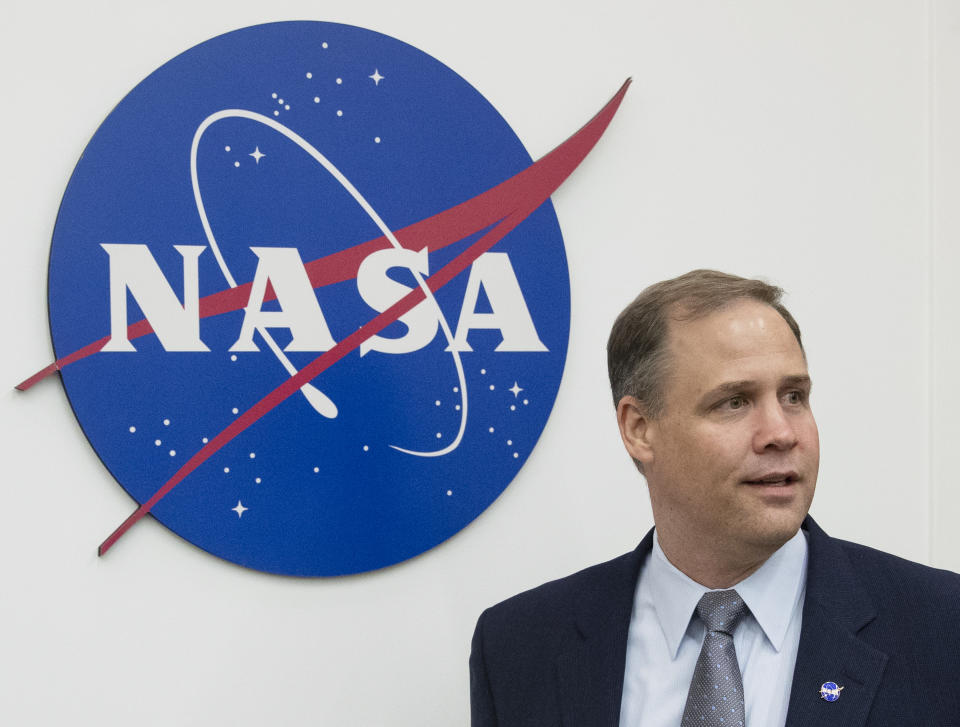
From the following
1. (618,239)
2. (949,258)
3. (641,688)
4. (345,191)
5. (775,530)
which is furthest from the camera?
(949,258)

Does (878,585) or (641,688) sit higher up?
(878,585)

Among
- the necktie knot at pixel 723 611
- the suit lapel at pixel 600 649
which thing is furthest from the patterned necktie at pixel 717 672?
the suit lapel at pixel 600 649

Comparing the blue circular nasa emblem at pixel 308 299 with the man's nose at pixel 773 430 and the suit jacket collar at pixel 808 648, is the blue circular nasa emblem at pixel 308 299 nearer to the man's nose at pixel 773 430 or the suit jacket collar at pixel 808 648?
the suit jacket collar at pixel 808 648

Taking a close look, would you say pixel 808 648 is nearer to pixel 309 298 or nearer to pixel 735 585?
pixel 735 585

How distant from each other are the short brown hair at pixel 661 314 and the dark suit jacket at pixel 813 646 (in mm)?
254

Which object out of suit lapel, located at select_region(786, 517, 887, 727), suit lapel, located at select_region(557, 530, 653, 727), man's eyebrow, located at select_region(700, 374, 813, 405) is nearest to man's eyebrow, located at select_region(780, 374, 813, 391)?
man's eyebrow, located at select_region(700, 374, 813, 405)

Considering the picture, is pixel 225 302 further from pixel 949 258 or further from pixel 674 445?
pixel 949 258

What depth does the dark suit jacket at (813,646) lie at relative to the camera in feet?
4.50

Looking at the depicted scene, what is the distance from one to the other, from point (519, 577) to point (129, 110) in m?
0.97

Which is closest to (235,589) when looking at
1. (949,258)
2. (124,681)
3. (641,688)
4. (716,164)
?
(124,681)

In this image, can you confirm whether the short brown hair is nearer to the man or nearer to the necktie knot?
the man

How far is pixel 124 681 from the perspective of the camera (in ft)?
5.61

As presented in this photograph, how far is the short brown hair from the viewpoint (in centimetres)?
152

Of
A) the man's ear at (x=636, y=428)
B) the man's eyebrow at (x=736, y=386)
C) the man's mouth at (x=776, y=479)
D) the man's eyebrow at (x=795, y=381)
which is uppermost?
the man's eyebrow at (x=795, y=381)
